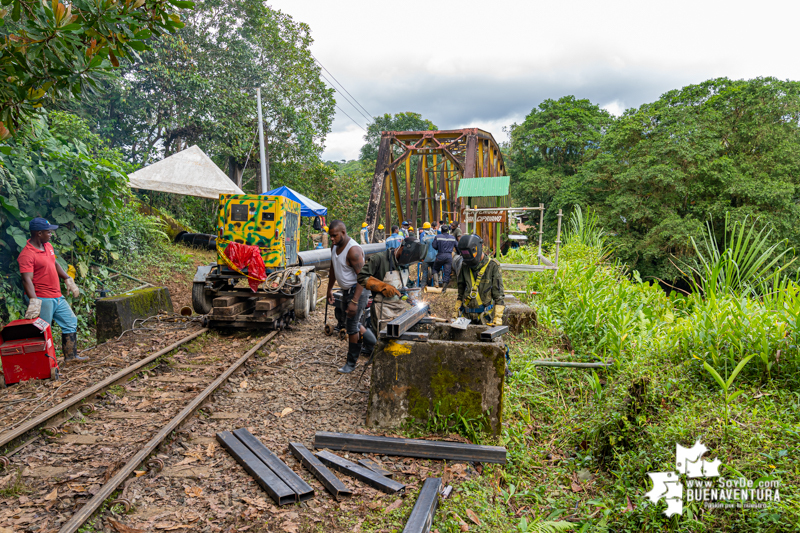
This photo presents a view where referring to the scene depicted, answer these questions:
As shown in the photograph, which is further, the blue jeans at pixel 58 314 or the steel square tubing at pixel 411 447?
the blue jeans at pixel 58 314

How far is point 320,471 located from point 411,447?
2.86 feet

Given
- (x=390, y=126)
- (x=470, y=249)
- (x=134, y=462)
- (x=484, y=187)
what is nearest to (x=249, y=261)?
(x=470, y=249)

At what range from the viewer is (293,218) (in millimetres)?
9828

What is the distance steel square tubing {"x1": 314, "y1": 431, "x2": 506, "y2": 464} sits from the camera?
13.3 ft

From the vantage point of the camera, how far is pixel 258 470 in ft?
12.2

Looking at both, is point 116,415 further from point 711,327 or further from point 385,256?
point 711,327

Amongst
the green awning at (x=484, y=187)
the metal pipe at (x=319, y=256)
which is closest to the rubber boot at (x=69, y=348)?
the metal pipe at (x=319, y=256)

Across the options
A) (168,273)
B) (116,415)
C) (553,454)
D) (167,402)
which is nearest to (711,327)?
(553,454)

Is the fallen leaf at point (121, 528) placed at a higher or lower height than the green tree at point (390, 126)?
lower

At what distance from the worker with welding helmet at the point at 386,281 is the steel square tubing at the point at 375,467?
1.92 metres

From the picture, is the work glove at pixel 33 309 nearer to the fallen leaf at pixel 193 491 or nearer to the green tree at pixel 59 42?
the green tree at pixel 59 42

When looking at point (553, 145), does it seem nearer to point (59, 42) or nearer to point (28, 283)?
point (28, 283)

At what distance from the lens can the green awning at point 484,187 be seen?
554 inches

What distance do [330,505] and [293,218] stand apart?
726 cm
